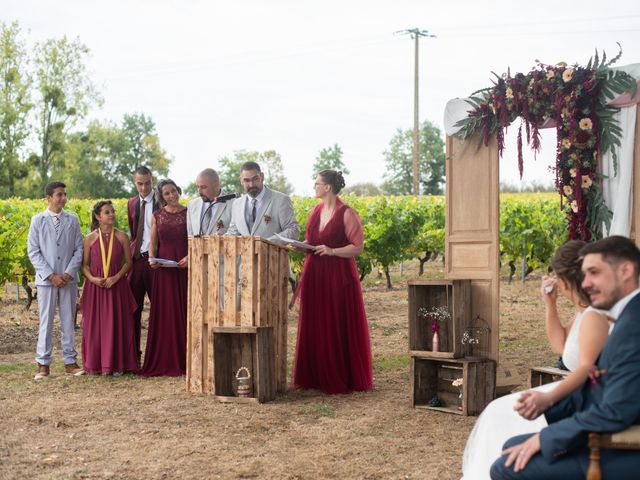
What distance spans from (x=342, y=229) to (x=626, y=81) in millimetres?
2864

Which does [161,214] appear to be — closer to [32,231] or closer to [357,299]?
[32,231]

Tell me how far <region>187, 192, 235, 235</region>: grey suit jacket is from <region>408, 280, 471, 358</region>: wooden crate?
223 cm

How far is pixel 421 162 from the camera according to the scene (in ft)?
262

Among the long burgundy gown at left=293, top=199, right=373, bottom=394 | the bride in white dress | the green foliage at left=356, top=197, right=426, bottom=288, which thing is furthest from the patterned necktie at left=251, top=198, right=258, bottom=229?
the green foliage at left=356, top=197, right=426, bottom=288

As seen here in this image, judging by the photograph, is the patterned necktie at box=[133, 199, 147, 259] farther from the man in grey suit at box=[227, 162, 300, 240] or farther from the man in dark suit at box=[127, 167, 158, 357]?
the man in grey suit at box=[227, 162, 300, 240]

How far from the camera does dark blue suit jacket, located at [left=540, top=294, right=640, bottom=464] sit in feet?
10.5

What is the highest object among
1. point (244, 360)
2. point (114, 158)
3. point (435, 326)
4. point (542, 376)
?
point (114, 158)

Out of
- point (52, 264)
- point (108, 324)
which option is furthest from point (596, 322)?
point (52, 264)

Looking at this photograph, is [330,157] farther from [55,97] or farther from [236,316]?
[236,316]

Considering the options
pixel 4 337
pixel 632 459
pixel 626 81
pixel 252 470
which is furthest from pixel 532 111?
pixel 4 337

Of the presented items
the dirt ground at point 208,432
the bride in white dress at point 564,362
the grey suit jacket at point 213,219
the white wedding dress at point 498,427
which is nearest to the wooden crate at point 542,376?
the dirt ground at point 208,432

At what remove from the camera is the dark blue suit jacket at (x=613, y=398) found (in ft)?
10.5

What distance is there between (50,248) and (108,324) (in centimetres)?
101

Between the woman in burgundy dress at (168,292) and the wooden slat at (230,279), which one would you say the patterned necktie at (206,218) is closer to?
the woman in burgundy dress at (168,292)
